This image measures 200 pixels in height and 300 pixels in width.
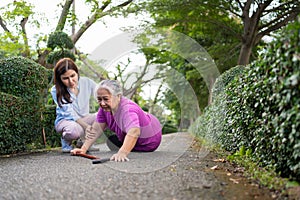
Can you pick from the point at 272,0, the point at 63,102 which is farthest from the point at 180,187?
the point at 272,0

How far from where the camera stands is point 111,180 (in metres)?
2.73

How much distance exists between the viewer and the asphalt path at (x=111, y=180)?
234cm

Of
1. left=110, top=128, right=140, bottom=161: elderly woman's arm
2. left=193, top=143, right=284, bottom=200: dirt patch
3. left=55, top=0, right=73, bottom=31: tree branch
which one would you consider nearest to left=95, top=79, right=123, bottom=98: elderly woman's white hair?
left=110, top=128, right=140, bottom=161: elderly woman's arm

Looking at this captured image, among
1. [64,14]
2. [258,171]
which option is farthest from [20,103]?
[64,14]

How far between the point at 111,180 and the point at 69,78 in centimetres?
238

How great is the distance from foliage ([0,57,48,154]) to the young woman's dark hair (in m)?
0.58

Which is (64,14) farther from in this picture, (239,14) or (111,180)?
(111,180)

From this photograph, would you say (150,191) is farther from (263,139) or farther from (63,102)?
(63,102)

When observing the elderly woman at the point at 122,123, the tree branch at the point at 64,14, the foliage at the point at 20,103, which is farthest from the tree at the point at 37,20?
the elderly woman at the point at 122,123

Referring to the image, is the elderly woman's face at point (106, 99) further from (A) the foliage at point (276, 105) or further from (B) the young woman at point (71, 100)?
(A) the foliage at point (276, 105)

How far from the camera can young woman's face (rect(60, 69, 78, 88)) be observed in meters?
4.75

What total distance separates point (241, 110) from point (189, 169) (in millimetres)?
1023

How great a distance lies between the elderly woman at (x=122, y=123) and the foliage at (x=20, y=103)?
1.05m

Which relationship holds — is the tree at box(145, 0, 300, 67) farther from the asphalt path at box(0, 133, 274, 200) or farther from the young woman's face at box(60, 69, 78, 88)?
the asphalt path at box(0, 133, 274, 200)
